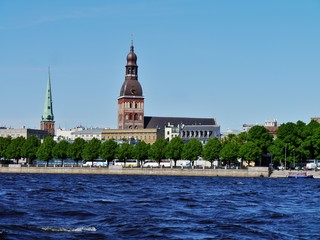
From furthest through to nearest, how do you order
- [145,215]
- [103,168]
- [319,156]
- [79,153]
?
[79,153]
[103,168]
[319,156]
[145,215]

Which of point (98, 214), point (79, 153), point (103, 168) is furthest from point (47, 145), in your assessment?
point (98, 214)

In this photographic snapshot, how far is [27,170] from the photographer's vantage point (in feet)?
501

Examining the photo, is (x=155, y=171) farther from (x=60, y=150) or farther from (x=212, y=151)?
(x=60, y=150)

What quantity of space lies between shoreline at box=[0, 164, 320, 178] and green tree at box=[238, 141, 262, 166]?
372cm

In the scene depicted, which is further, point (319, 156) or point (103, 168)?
point (103, 168)

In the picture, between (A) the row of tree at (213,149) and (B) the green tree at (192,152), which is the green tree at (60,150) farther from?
(B) the green tree at (192,152)

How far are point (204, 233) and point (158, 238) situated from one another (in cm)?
251

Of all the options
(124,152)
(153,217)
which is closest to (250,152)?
(124,152)

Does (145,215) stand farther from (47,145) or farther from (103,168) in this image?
(47,145)

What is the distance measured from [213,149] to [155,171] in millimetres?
10118

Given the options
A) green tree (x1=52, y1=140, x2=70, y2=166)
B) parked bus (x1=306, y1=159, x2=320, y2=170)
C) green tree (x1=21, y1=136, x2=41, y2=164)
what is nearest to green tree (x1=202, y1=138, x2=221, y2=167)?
parked bus (x1=306, y1=159, x2=320, y2=170)

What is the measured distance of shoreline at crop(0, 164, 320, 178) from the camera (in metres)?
132

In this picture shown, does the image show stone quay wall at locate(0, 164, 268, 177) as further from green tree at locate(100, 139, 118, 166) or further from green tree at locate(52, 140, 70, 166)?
green tree at locate(52, 140, 70, 166)

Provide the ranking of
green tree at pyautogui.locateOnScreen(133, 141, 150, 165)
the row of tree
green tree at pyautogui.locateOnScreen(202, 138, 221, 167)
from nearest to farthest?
the row of tree
green tree at pyautogui.locateOnScreen(202, 138, 221, 167)
green tree at pyautogui.locateOnScreen(133, 141, 150, 165)
